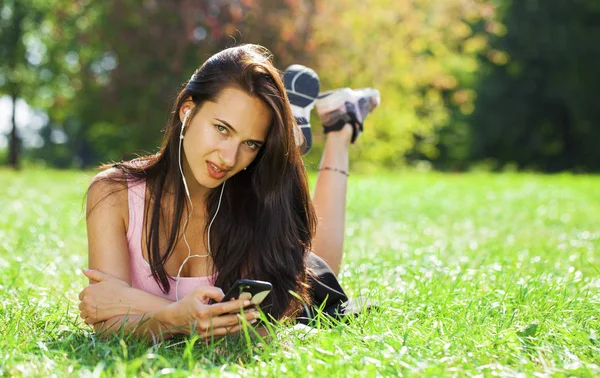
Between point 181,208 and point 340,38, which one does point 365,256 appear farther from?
point 340,38

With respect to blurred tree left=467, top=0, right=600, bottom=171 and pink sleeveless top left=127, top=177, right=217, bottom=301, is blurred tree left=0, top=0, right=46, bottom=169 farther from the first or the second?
pink sleeveless top left=127, top=177, right=217, bottom=301

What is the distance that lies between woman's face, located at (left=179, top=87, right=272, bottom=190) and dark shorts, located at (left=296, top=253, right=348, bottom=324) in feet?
2.11

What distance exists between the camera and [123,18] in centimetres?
1392

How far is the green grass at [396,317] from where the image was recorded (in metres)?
2.12

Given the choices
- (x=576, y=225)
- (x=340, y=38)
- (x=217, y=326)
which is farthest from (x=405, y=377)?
(x=340, y=38)

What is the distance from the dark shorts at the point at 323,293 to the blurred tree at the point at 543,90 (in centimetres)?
1861

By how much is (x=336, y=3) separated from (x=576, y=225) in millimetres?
8801

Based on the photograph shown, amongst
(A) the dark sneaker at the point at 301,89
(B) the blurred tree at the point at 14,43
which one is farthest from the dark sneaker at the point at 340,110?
(B) the blurred tree at the point at 14,43

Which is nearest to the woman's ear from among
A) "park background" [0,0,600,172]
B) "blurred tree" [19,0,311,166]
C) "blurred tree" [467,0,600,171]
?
"park background" [0,0,600,172]

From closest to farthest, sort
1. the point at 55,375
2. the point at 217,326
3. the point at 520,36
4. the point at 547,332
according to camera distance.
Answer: the point at 55,375 < the point at 217,326 < the point at 547,332 < the point at 520,36

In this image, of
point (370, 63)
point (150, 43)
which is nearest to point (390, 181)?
point (370, 63)

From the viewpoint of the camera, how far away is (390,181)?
452 inches

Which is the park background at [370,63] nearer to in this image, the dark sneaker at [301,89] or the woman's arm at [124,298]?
the dark sneaker at [301,89]

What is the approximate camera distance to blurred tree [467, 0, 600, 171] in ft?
65.4
